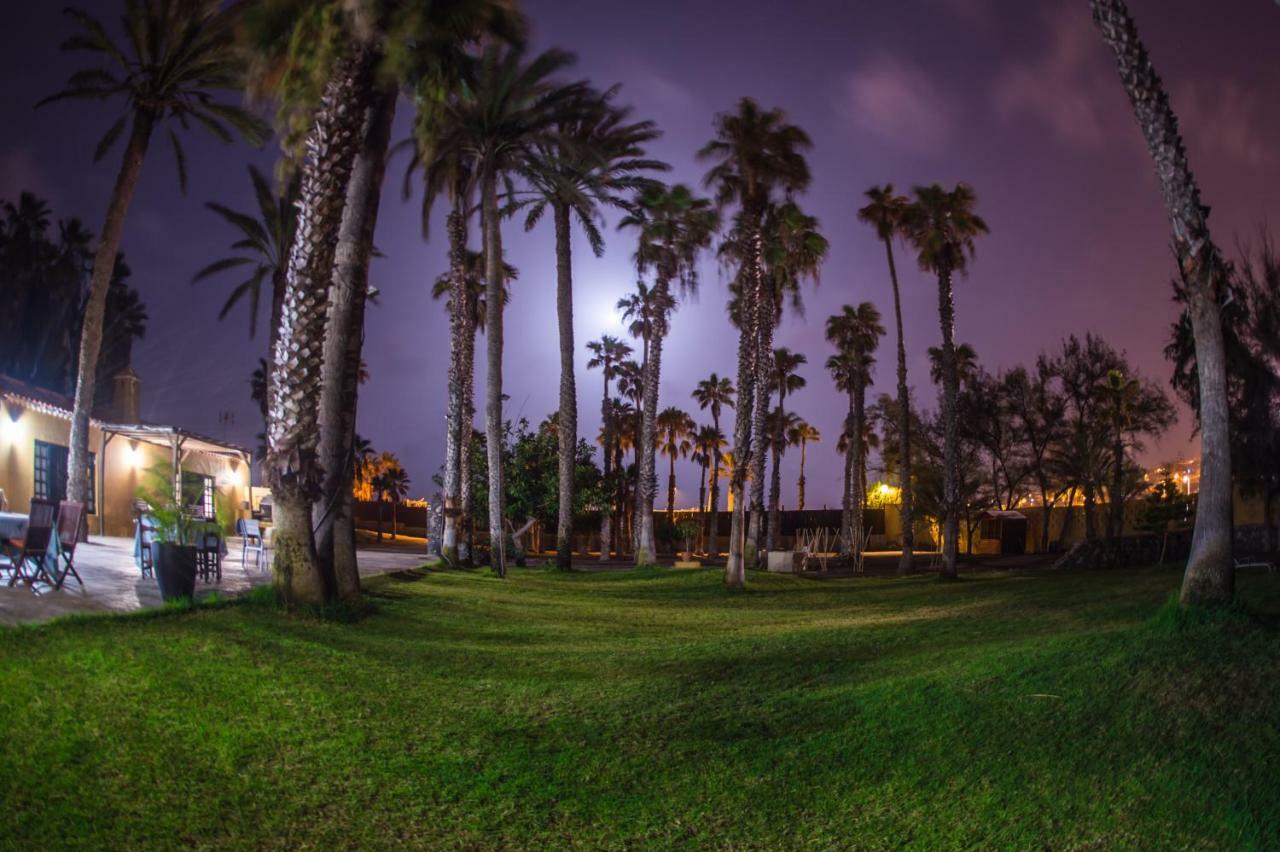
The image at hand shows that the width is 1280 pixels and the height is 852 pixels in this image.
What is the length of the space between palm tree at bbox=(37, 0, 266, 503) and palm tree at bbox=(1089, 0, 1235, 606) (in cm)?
1563

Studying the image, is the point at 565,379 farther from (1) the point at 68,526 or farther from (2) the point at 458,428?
(1) the point at 68,526

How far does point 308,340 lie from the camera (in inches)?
494

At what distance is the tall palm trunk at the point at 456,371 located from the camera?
28719mm

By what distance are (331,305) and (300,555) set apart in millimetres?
3710

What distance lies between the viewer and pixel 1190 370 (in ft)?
97.6

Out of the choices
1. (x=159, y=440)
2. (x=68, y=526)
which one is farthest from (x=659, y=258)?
(x=68, y=526)

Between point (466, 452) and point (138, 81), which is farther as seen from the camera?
point (466, 452)

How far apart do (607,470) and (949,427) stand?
25.0m

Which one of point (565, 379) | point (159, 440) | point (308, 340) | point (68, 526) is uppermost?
point (565, 379)

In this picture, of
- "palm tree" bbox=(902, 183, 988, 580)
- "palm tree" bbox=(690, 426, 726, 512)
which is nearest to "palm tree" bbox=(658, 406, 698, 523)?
"palm tree" bbox=(690, 426, 726, 512)

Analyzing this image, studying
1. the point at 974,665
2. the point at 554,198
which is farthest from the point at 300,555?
the point at 554,198

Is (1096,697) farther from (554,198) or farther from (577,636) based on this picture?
(554,198)

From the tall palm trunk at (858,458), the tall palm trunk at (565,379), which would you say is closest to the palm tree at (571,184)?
the tall palm trunk at (565,379)

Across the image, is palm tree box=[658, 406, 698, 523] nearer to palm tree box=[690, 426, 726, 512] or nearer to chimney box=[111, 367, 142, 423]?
palm tree box=[690, 426, 726, 512]
